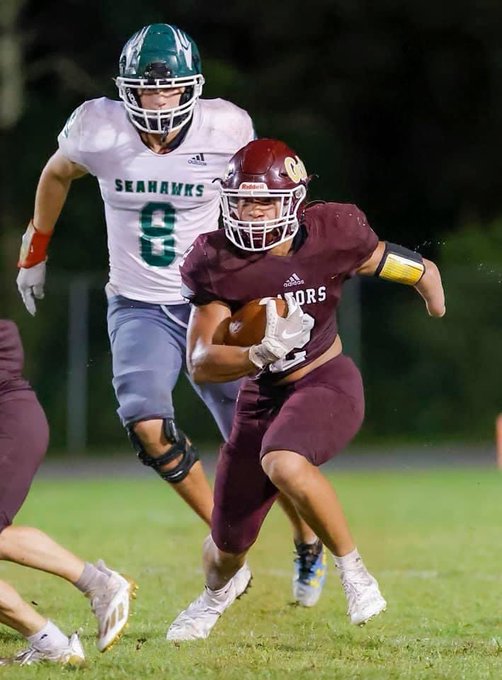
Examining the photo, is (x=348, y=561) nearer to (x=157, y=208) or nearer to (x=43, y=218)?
(x=157, y=208)

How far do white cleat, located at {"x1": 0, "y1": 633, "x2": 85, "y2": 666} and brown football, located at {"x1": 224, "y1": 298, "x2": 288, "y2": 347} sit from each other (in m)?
1.06

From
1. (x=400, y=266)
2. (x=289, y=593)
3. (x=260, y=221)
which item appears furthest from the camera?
(x=289, y=593)

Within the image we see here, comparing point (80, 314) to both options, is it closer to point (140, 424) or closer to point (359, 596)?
A: point (140, 424)

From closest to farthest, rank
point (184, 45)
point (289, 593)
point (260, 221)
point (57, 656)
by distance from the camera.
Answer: point (57, 656) → point (260, 221) → point (184, 45) → point (289, 593)

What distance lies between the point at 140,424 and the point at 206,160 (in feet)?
3.46

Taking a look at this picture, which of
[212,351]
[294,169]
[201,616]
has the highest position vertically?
[294,169]

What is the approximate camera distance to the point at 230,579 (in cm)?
538

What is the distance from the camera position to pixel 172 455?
19.0 ft

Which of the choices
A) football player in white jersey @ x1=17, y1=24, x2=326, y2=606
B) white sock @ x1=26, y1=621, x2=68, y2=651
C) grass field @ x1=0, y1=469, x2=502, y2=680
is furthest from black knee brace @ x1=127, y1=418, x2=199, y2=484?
white sock @ x1=26, y1=621, x2=68, y2=651

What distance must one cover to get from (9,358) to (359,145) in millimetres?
15441

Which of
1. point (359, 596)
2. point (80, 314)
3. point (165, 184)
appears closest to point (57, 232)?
point (80, 314)

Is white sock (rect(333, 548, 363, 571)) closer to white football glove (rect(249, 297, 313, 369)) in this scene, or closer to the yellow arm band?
white football glove (rect(249, 297, 313, 369))

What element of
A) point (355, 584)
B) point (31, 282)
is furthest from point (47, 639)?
point (31, 282)

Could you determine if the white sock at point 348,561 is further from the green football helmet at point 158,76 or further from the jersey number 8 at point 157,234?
the green football helmet at point 158,76
